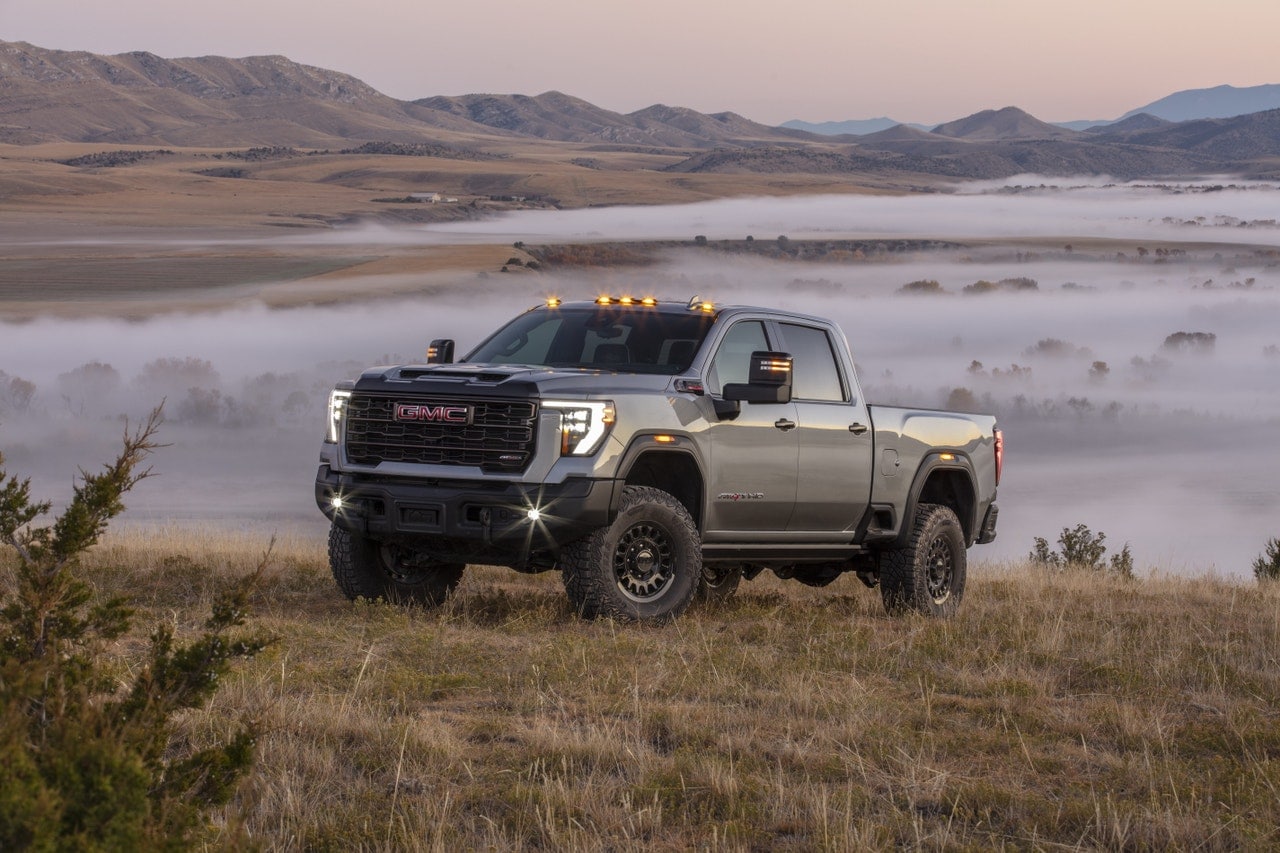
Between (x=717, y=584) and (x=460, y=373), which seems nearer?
(x=460, y=373)

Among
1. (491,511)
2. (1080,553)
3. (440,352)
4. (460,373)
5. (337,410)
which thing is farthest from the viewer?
(1080,553)

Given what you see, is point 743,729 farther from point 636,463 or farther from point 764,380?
point 764,380

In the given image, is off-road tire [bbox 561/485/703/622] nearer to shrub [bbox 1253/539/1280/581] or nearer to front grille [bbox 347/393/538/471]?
front grille [bbox 347/393/538/471]

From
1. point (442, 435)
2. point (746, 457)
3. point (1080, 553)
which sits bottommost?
point (1080, 553)

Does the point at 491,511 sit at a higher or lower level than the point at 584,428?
lower

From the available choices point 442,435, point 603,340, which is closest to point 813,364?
point 603,340

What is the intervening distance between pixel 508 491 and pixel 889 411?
3.29 meters

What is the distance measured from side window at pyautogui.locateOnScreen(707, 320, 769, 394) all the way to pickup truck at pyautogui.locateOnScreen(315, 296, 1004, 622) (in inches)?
0.6

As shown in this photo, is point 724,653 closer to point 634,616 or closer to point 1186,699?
point 634,616

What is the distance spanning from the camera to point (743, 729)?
7426 millimetres

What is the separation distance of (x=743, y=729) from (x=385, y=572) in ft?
14.4

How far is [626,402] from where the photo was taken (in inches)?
392

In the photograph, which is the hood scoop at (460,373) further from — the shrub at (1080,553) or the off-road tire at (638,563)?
the shrub at (1080,553)

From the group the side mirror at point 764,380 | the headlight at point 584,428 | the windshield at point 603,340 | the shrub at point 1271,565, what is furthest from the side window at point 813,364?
the shrub at point 1271,565
